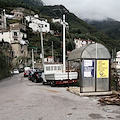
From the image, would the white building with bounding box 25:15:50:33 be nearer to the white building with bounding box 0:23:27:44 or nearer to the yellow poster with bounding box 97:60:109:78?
the white building with bounding box 0:23:27:44

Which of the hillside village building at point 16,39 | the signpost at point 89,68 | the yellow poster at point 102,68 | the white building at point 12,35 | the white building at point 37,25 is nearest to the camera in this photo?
the signpost at point 89,68

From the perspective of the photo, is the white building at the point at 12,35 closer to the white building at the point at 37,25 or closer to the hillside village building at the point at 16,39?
the hillside village building at the point at 16,39

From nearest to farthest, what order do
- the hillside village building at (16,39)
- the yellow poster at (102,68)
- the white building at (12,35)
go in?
the yellow poster at (102,68) < the hillside village building at (16,39) < the white building at (12,35)

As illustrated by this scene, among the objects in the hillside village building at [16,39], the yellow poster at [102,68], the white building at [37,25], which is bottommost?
the yellow poster at [102,68]

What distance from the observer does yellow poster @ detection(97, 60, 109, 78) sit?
10179mm

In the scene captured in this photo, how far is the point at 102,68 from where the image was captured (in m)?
10.2

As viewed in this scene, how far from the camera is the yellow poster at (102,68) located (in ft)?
33.4

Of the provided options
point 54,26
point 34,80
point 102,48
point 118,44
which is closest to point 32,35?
point 54,26

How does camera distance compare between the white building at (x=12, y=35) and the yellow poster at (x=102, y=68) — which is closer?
the yellow poster at (x=102, y=68)

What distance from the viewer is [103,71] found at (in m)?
10.2

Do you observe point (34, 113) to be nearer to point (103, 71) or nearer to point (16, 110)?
point (16, 110)

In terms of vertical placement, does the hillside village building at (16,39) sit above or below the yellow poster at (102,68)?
above

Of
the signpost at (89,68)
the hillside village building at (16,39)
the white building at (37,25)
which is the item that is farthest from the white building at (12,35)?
the signpost at (89,68)

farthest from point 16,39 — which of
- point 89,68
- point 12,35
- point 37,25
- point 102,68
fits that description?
point 102,68
